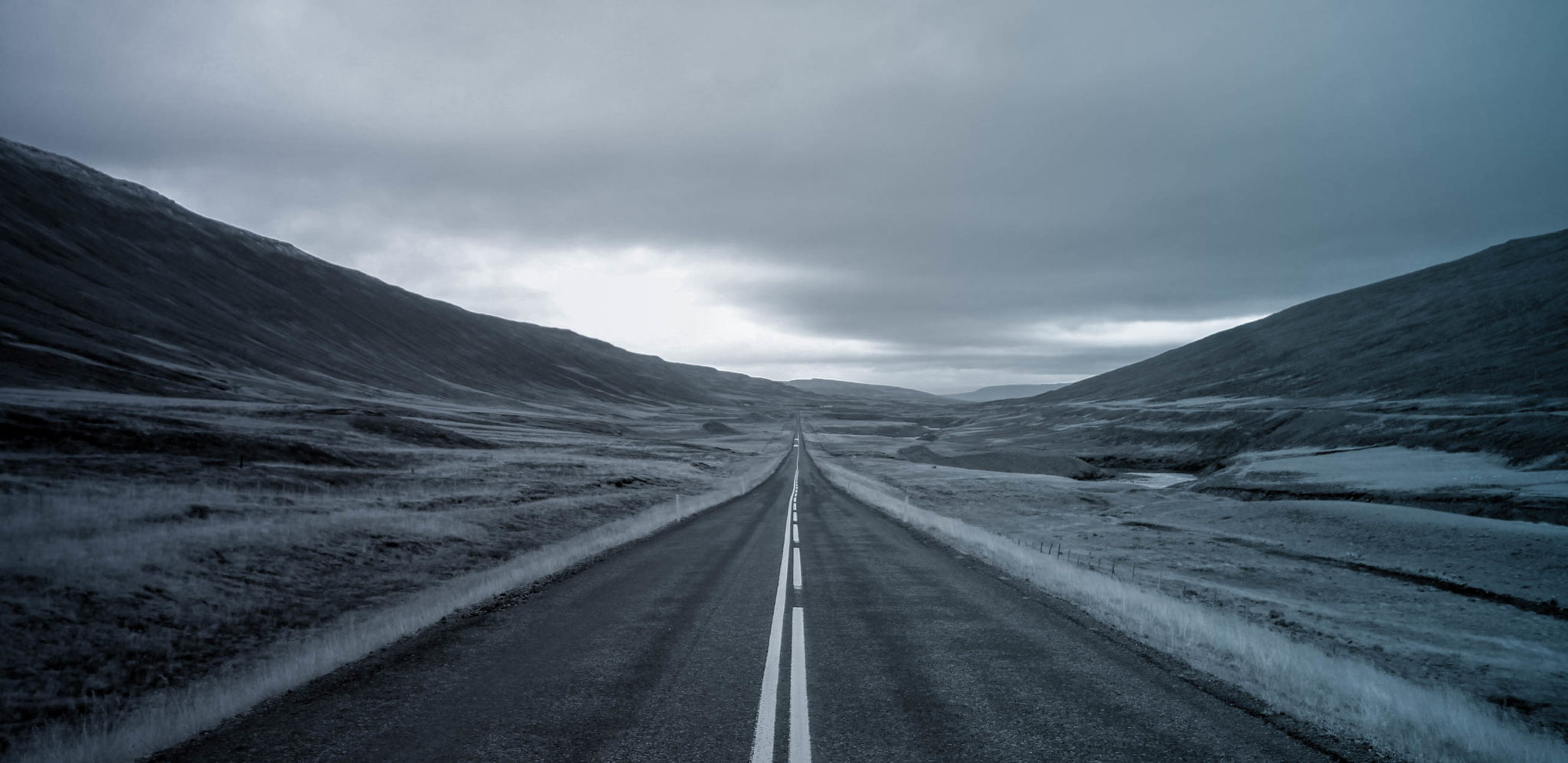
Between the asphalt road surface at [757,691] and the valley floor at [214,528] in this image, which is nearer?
the asphalt road surface at [757,691]

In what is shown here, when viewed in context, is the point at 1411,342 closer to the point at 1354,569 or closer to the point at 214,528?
the point at 1354,569

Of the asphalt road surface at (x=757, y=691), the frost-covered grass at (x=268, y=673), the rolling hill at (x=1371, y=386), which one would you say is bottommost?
the frost-covered grass at (x=268, y=673)

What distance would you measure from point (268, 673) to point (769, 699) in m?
5.31

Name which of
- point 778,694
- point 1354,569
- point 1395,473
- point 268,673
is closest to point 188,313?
point 268,673

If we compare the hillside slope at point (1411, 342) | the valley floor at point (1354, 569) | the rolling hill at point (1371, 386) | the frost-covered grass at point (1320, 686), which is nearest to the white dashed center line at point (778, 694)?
the frost-covered grass at point (1320, 686)

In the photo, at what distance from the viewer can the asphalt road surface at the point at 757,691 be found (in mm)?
5695

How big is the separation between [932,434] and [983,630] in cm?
13311

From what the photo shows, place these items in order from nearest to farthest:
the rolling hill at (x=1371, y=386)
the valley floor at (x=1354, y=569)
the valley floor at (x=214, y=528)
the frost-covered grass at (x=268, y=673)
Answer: the frost-covered grass at (x=268, y=673) < the valley floor at (x=214, y=528) < the valley floor at (x=1354, y=569) < the rolling hill at (x=1371, y=386)

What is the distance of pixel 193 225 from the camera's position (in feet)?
526

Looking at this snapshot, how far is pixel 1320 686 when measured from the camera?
7.09m

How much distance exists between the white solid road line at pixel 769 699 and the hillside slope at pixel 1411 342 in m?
81.0

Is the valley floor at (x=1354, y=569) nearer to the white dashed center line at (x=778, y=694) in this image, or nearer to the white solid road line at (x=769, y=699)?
the white dashed center line at (x=778, y=694)

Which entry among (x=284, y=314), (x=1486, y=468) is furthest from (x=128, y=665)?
(x=284, y=314)

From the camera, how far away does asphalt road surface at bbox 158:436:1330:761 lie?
5695 mm
